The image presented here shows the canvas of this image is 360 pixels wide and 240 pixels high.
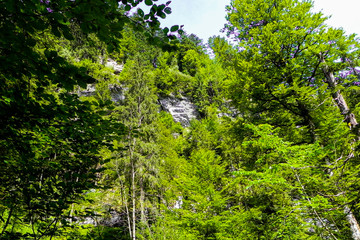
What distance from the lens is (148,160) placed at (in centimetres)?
1147

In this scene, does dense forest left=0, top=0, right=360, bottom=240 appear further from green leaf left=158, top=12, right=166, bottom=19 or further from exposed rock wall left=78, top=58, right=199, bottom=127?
exposed rock wall left=78, top=58, right=199, bottom=127

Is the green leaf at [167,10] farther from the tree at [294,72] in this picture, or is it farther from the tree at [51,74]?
the tree at [294,72]

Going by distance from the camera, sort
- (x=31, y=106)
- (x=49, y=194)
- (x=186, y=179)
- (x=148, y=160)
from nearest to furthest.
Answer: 1. (x=31, y=106)
2. (x=49, y=194)
3. (x=186, y=179)
4. (x=148, y=160)

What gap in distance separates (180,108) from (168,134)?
12.7m

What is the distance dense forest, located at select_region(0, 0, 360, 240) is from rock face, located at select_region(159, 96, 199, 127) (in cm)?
969

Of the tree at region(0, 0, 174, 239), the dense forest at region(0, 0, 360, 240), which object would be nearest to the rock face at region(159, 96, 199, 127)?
the dense forest at region(0, 0, 360, 240)

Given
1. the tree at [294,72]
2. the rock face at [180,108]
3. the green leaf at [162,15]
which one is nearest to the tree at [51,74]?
the green leaf at [162,15]

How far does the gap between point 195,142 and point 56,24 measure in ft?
52.8

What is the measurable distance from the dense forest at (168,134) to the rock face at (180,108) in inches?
381

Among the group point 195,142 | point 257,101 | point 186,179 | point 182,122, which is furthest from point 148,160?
point 182,122

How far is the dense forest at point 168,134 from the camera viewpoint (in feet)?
5.39

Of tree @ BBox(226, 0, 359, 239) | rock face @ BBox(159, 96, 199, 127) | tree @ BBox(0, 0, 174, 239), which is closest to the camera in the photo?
tree @ BBox(0, 0, 174, 239)

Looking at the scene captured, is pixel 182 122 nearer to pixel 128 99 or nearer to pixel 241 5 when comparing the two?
pixel 128 99

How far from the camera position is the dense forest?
5.39ft
